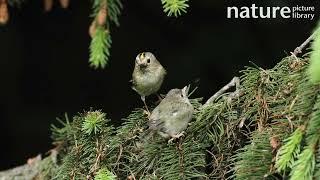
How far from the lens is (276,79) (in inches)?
88.9

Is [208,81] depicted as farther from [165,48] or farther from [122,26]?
[122,26]

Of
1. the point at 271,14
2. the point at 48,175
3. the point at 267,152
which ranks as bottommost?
the point at 48,175

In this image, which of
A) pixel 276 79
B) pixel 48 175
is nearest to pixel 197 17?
pixel 48 175

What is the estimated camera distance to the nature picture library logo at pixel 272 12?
421cm

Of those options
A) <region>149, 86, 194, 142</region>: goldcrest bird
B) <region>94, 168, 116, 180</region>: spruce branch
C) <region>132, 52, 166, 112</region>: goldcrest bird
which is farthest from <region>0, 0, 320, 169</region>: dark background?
<region>94, 168, 116, 180</region>: spruce branch

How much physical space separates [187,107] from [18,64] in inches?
121

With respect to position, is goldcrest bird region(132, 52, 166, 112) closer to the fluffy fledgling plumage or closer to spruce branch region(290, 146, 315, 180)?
the fluffy fledgling plumage

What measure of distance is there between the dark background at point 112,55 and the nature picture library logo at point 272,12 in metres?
0.15

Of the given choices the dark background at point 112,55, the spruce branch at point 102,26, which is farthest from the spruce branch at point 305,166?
the dark background at point 112,55

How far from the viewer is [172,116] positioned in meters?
2.45

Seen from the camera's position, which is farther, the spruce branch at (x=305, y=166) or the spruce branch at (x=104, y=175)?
the spruce branch at (x=104, y=175)

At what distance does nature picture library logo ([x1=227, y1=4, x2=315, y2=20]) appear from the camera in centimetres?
421

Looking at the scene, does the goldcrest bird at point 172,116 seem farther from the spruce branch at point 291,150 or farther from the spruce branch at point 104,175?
the spruce branch at point 291,150

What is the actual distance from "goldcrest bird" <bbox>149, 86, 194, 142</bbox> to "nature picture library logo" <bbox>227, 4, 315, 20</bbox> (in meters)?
1.79
